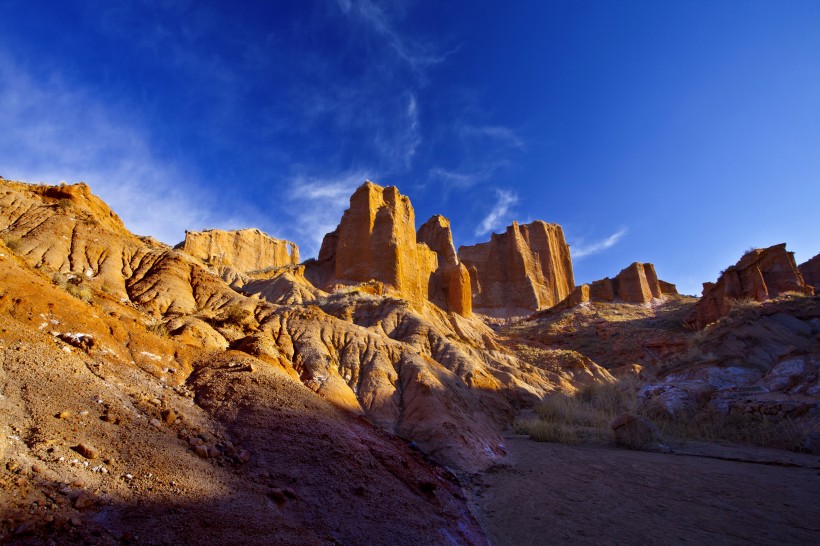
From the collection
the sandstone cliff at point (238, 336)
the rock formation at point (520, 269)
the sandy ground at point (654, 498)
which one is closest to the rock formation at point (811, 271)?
the rock formation at point (520, 269)

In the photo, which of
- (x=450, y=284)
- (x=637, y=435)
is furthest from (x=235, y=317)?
(x=450, y=284)

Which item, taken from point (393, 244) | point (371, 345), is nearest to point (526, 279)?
point (393, 244)

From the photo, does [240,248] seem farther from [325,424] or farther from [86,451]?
[86,451]

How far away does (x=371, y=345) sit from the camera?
1794 centimetres

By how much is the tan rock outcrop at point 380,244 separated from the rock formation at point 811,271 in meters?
53.7

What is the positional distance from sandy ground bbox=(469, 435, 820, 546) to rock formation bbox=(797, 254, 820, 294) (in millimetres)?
65686

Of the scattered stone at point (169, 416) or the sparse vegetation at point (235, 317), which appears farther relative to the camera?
the sparse vegetation at point (235, 317)

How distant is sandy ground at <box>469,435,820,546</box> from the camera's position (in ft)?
22.9

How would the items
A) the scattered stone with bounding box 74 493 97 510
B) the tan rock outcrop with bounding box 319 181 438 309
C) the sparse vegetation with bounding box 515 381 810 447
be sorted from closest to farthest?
the scattered stone with bounding box 74 493 97 510
the sparse vegetation with bounding box 515 381 810 447
the tan rock outcrop with bounding box 319 181 438 309

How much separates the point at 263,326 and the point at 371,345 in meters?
4.37

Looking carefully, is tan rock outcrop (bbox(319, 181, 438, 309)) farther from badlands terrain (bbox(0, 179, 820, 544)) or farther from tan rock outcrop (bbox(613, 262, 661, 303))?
tan rock outcrop (bbox(613, 262, 661, 303))

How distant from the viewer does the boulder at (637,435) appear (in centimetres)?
1396

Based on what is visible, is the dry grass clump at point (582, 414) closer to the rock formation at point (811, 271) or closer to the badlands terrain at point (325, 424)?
the badlands terrain at point (325, 424)

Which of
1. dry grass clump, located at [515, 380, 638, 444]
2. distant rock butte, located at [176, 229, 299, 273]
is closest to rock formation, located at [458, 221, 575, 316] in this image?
distant rock butte, located at [176, 229, 299, 273]
